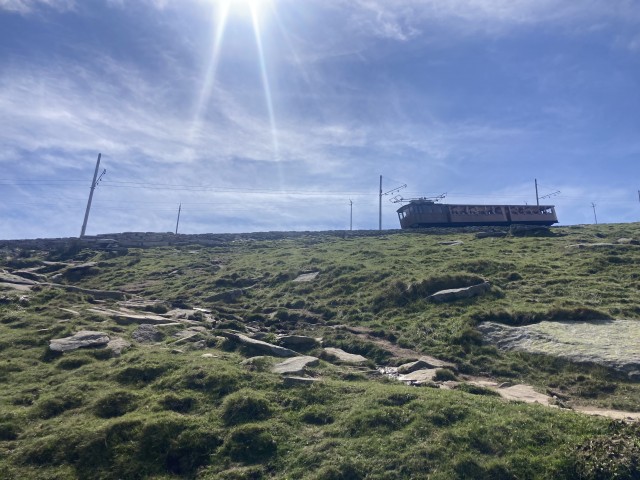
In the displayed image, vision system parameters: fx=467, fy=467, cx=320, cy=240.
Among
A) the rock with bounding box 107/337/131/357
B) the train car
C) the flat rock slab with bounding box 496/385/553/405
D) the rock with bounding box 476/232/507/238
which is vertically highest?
the train car

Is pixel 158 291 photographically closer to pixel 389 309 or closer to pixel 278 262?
pixel 278 262

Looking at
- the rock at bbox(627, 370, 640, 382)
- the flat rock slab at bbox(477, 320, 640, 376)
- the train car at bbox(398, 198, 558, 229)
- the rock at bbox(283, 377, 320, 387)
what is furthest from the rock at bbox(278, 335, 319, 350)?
the train car at bbox(398, 198, 558, 229)

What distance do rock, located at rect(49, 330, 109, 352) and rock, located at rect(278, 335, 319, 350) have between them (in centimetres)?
661

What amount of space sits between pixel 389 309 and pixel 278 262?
17.1 m

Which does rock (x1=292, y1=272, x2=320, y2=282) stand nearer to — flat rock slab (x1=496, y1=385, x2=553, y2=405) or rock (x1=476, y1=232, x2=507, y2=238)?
flat rock slab (x1=496, y1=385, x2=553, y2=405)

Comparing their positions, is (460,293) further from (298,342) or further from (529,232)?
(529,232)

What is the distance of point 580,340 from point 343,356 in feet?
27.5

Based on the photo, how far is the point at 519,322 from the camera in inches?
746

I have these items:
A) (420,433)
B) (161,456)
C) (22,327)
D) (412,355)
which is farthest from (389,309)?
(22,327)

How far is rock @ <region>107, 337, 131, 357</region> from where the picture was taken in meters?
16.4

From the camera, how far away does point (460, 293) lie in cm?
2270

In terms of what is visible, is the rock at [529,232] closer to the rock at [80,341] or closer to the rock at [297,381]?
the rock at [297,381]

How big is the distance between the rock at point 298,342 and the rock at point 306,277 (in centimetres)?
1259

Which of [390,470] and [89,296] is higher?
[89,296]
